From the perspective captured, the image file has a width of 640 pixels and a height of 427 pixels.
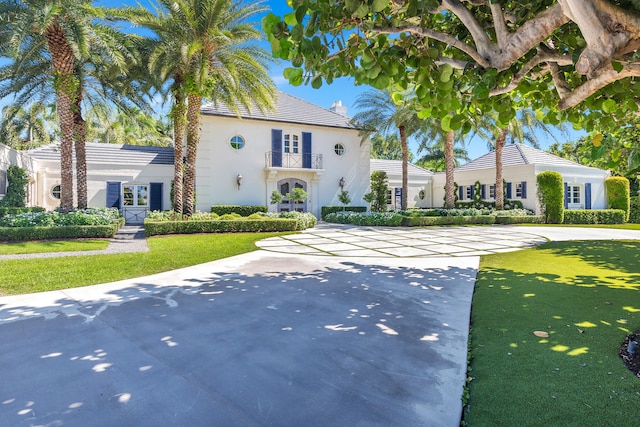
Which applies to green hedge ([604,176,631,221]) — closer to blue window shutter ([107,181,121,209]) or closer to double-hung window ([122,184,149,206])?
double-hung window ([122,184,149,206])

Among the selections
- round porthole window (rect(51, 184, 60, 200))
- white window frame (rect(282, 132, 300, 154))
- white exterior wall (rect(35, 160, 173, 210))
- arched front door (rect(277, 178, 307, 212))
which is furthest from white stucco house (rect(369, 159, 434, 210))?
round porthole window (rect(51, 184, 60, 200))

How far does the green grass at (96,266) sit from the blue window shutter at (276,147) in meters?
12.3

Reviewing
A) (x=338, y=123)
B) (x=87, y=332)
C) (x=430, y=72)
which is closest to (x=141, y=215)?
(x=338, y=123)

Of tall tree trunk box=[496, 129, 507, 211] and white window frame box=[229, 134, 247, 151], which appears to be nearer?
white window frame box=[229, 134, 247, 151]

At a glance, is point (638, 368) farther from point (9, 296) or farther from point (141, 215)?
point (141, 215)

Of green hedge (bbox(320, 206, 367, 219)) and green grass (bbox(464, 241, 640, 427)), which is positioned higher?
green hedge (bbox(320, 206, 367, 219))

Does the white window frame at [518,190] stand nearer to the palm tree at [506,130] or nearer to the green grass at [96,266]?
the palm tree at [506,130]

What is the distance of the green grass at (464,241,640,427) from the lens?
2.30m

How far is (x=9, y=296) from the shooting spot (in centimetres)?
513

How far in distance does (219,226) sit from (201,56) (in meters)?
6.94

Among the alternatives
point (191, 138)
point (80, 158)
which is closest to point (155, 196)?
point (80, 158)

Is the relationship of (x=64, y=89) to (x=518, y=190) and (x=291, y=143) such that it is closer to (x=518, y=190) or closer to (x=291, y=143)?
(x=291, y=143)

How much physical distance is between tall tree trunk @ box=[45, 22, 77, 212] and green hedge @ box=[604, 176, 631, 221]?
108ft

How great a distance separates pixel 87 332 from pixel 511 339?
14.7 feet
